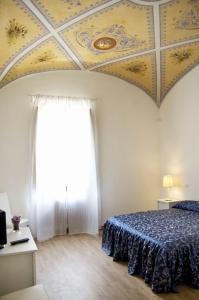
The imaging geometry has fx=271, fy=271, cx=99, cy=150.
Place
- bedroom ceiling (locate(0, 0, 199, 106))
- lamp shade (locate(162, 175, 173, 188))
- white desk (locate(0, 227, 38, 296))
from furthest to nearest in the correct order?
lamp shade (locate(162, 175, 173, 188)) → bedroom ceiling (locate(0, 0, 199, 106)) → white desk (locate(0, 227, 38, 296))

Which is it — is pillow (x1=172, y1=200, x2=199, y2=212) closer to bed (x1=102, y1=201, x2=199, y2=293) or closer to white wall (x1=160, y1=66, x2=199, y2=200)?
bed (x1=102, y1=201, x2=199, y2=293)

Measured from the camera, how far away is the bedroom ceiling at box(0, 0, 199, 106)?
315 cm

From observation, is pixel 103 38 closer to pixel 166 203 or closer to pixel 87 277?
pixel 166 203

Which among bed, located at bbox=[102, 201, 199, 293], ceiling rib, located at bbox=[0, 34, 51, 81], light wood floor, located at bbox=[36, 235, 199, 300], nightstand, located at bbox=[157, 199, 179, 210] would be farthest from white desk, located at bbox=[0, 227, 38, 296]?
nightstand, located at bbox=[157, 199, 179, 210]

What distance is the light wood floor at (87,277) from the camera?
9.11 feet

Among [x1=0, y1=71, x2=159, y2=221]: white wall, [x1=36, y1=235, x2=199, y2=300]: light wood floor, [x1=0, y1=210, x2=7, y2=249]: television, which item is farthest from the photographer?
[x1=0, y1=71, x2=159, y2=221]: white wall

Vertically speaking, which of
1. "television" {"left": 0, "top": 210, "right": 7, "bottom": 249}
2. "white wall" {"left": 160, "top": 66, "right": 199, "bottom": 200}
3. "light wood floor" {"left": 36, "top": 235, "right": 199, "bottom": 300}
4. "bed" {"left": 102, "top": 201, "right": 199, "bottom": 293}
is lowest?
"light wood floor" {"left": 36, "top": 235, "right": 199, "bottom": 300}

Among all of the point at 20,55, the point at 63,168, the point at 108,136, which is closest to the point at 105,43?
the point at 20,55

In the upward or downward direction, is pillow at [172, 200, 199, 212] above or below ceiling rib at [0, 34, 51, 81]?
below

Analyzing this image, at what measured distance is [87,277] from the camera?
3.22 meters

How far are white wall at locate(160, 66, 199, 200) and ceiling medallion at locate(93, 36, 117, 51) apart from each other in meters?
1.75

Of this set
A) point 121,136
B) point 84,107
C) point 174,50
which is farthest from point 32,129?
point 174,50

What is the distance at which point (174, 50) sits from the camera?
442 centimetres

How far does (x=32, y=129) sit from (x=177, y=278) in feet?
10.9
